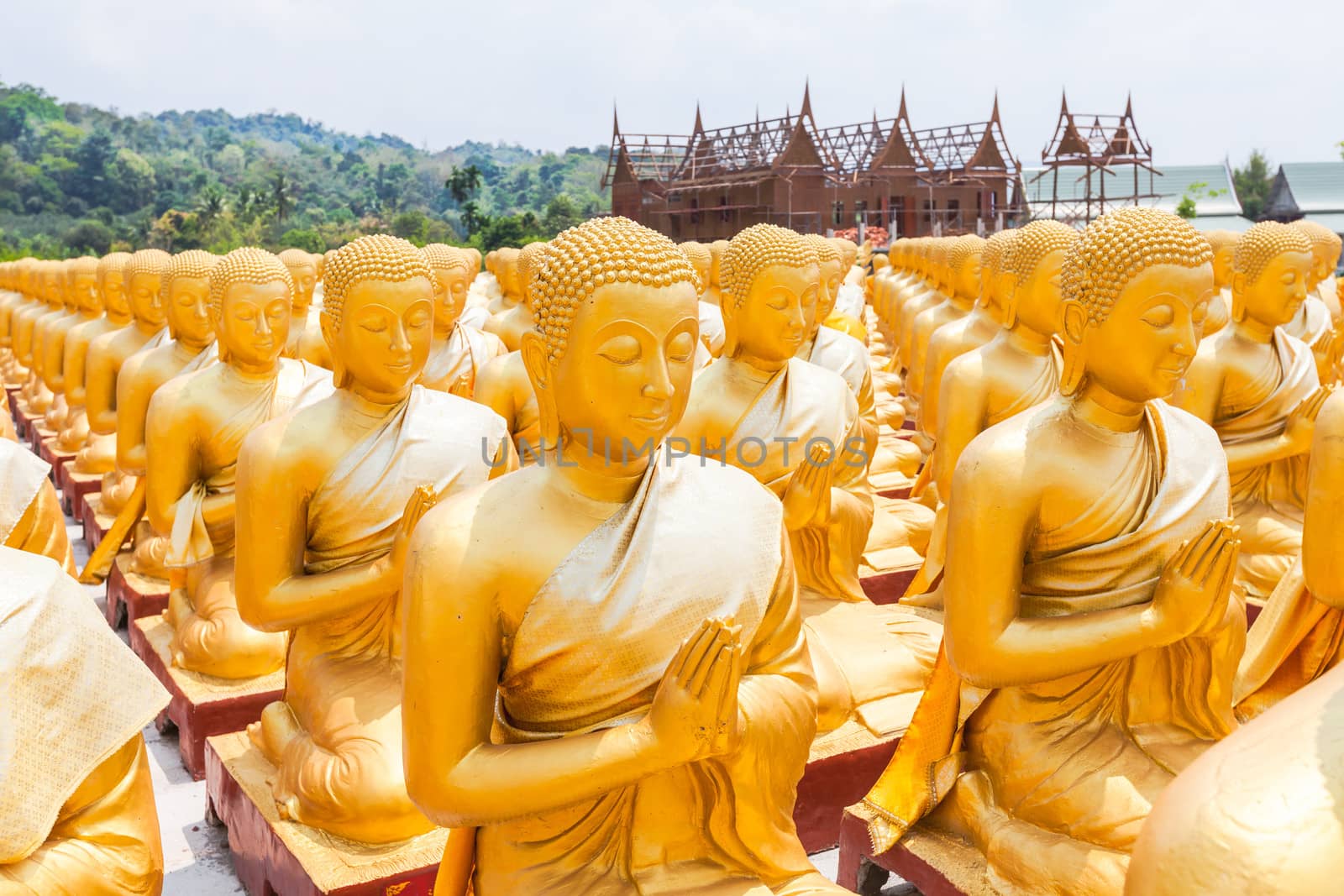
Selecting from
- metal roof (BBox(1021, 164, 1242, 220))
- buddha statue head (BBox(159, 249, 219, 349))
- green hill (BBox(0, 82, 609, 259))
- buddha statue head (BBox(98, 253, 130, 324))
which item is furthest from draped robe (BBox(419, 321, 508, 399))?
metal roof (BBox(1021, 164, 1242, 220))

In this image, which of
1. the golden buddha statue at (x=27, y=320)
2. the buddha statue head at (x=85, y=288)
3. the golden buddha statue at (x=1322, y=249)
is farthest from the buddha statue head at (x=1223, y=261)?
the golden buddha statue at (x=27, y=320)

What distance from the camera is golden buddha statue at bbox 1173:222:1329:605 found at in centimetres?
495

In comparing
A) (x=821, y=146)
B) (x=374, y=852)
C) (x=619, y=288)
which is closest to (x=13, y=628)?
(x=619, y=288)

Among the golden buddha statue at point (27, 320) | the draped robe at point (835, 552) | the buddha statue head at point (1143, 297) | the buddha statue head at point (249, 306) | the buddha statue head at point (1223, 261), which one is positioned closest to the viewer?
the buddha statue head at point (1143, 297)

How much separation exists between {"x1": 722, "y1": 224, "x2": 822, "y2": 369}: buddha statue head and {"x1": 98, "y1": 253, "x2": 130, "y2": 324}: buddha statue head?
621 cm

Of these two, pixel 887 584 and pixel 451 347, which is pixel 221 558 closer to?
pixel 451 347

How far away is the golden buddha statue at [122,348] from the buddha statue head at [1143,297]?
6139 mm

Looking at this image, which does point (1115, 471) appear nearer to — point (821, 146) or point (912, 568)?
point (912, 568)

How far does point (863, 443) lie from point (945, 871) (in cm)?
232

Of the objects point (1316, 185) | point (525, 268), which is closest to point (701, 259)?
point (525, 268)

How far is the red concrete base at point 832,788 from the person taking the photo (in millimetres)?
3732

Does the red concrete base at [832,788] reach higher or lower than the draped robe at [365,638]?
lower

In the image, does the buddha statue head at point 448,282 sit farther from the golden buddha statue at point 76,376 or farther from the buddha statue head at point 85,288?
the buddha statue head at point 85,288

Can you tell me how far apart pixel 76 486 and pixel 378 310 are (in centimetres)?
621
